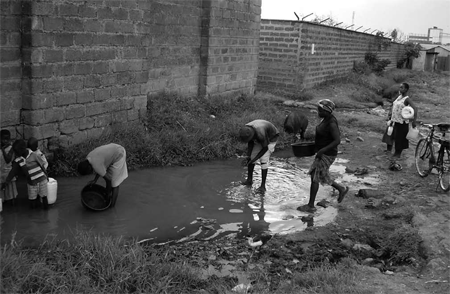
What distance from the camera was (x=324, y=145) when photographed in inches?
266

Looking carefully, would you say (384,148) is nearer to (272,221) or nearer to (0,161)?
(272,221)

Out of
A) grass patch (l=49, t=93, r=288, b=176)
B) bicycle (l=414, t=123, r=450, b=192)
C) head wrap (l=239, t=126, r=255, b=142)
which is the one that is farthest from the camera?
grass patch (l=49, t=93, r=288, b=176)

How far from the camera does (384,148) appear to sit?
10.9 meters

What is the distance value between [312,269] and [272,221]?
4.93 feet

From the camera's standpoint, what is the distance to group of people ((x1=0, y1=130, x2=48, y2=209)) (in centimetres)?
584

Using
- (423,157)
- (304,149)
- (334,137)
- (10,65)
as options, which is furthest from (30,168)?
(423,157)

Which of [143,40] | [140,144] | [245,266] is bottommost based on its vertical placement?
[245,266]

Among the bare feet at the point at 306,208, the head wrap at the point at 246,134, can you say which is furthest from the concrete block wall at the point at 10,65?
the bare feet at the point at 306,208

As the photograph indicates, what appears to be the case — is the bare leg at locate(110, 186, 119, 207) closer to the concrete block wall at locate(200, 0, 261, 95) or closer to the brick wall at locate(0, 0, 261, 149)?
the brick wall at locate(0, 0, 261, 149)

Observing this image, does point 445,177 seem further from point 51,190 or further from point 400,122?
point 51,190

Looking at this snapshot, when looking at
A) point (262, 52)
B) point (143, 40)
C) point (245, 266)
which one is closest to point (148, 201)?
point (245, 266)

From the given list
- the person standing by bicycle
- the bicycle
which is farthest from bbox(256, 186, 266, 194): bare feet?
the person standing by bicycle

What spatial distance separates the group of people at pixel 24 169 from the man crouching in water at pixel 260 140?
2817 mm

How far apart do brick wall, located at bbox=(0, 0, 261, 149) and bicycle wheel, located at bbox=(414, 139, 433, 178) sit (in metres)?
5.21
